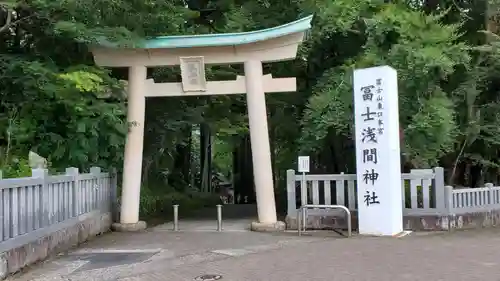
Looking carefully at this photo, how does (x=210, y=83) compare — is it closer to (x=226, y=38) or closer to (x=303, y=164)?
(x=226, y=38)

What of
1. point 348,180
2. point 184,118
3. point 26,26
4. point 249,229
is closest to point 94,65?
point 26,26

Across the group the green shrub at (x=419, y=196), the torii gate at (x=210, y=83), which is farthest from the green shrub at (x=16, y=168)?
the green shrub at (x=419, y=196)

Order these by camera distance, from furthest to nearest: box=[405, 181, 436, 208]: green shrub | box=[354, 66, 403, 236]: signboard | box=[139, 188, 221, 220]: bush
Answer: box=[139, 188, 221, 220]: bush → box=[405, 181, 436, 208]: green shrub → box=[354, 66, 403, 236]: signboard

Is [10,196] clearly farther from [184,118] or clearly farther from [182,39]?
[184,118]

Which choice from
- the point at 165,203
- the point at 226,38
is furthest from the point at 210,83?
the point at 165,203

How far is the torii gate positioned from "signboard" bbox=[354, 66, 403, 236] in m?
2.21

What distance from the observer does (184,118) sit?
16797 mm

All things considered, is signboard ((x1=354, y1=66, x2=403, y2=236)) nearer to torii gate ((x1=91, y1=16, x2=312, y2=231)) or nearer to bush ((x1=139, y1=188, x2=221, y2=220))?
torii gate ((x1=91, y1=16, x2=312, y2=231))

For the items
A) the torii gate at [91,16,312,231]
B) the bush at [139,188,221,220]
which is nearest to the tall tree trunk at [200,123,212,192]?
the bush at [139,188,221,220]

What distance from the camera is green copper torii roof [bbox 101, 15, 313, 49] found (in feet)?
42.6

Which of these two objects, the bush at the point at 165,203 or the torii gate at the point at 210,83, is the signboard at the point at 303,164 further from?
the bush at the point at 165,203

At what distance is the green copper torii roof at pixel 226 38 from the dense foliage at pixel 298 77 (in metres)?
0.46

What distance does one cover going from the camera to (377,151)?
11680 mm

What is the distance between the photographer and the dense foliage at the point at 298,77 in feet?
40.9
